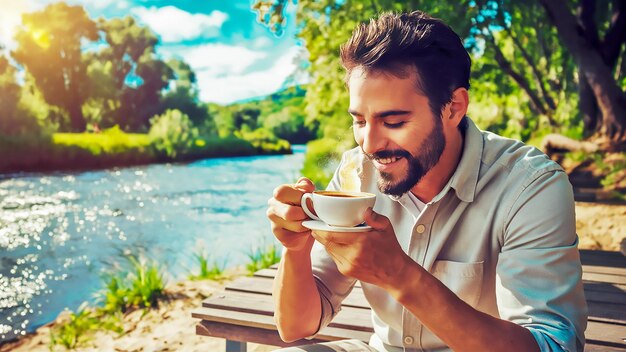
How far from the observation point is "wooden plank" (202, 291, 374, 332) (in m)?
1.91

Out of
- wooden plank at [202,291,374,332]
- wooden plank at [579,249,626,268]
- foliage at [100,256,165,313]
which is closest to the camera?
wooden plank at [202,291,374,332]

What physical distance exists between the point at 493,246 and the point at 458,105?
39cm

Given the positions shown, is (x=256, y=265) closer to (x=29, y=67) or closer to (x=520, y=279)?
(x=520, y=279)

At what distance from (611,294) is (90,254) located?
983 centimetres

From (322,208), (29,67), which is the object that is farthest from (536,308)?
(29,67)

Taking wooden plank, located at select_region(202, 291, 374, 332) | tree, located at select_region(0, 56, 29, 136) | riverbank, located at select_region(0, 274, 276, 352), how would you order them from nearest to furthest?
wooden plank, located at select_region(202, 291, 374, 332) → riverbank, located at select_region(0, 274, 276, 352) → tree, located at select_region(0, 56, 29, 136)

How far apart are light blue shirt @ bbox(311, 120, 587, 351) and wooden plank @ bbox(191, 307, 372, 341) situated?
211mm

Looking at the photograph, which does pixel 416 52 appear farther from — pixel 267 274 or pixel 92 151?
pixel 92 151

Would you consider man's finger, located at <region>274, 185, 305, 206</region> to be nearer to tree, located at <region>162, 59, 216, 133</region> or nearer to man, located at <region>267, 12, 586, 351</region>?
man, located at <region>267, 12, 586, 351</region>

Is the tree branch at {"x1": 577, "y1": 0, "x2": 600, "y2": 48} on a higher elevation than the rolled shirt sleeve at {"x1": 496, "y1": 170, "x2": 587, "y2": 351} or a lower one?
higher

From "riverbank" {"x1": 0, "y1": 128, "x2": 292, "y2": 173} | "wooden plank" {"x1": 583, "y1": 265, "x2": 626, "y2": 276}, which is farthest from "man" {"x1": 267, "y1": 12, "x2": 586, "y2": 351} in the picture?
"riverbank" {"x1": 0, "y1": 128, "x2": 292, "y2": 173}

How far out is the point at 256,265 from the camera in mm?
5230

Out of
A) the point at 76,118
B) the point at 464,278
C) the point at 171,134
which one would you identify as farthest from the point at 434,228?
the point at 171,134

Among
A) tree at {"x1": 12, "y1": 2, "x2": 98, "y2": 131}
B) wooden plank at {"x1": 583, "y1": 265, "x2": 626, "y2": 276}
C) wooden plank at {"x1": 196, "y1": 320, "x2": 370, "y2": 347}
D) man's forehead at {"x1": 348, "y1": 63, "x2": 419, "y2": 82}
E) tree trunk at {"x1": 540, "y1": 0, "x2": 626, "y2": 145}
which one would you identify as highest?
tree at {"x1": 12, "y1": 2, "x2": 98, "y2": 131}
